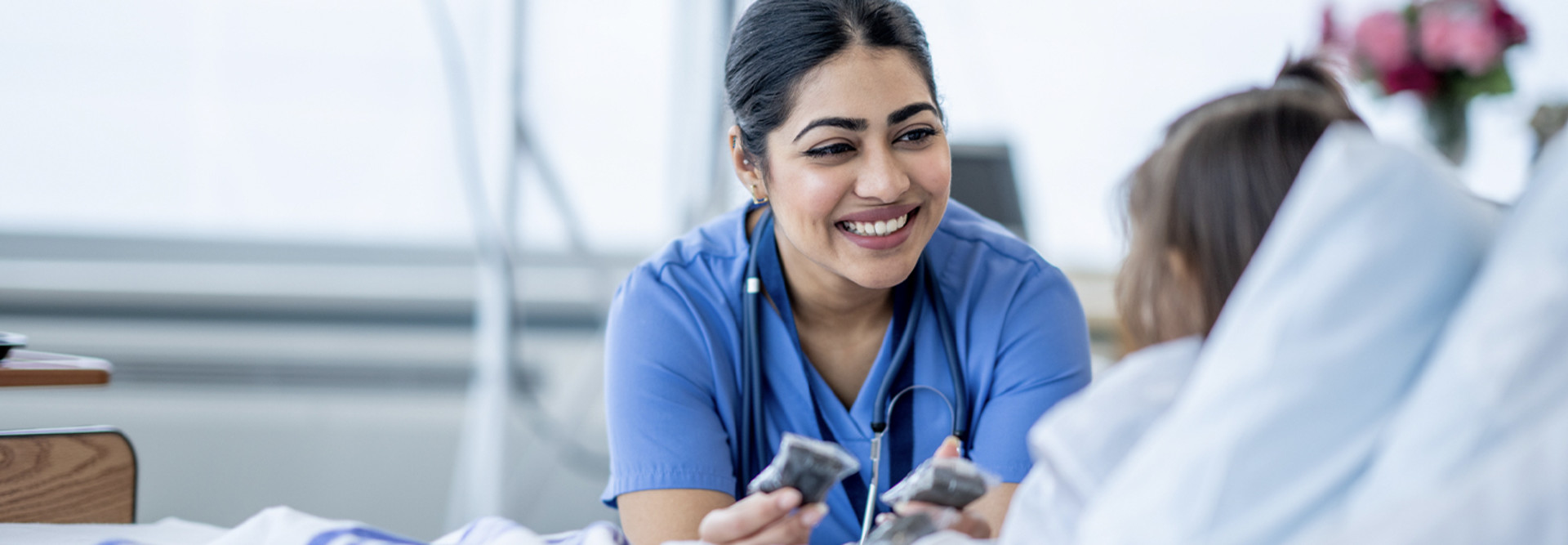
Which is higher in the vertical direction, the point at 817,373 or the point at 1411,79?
the point at 1411,79

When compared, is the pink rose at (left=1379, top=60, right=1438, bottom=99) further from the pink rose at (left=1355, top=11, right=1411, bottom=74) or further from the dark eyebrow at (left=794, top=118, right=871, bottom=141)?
the dark eyebrow at (left=794, top=118, right=871, bottom=141)

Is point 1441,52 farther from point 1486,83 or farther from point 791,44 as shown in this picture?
point 791,44

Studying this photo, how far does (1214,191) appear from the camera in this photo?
0.77 metres

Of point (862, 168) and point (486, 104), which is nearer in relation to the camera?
point (862, 168)

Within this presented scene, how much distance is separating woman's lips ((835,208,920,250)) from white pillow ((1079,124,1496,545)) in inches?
28.0

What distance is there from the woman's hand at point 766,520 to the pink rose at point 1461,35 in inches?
74.8

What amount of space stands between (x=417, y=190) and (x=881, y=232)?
204 cm

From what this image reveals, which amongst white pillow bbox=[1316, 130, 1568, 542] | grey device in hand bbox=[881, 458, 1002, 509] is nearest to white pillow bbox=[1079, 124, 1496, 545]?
white pillow bbox=[1316, 130, 1568, 542]

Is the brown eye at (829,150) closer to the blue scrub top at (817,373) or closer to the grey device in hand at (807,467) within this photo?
the blue scrub top at (817,373)

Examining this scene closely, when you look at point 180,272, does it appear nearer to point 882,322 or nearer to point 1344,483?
point 882,322

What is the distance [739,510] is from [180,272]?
235 cm

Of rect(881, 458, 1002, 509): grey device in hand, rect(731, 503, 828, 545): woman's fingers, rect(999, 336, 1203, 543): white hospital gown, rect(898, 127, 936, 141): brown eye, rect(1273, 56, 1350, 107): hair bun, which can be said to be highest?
rect(1273, 56, 1350, 107): hair bun

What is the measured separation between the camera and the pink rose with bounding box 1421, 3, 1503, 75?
2236 mm

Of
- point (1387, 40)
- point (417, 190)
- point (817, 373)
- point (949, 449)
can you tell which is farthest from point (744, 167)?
point (417, 190)
